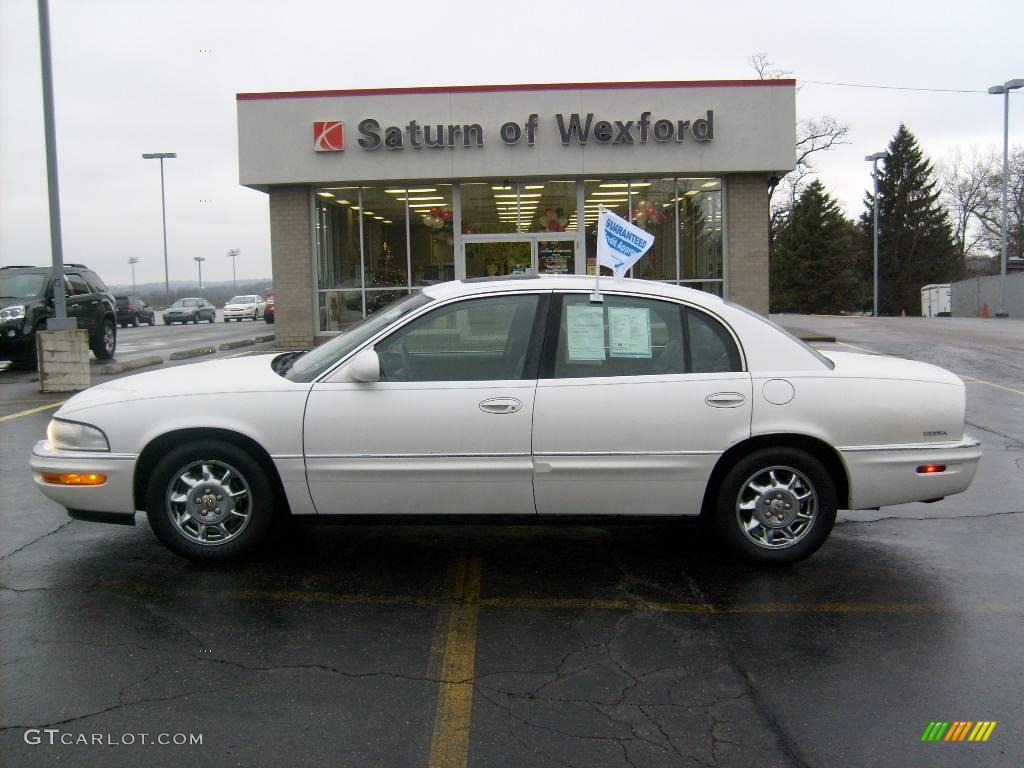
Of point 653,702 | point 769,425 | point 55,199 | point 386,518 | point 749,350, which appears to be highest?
point 55,199

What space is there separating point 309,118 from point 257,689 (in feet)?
56.1

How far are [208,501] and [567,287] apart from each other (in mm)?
2257

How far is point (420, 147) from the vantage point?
1922cm

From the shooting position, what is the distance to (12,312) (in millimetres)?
16000

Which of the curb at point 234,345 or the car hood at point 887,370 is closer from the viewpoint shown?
the car hood at point 887,370

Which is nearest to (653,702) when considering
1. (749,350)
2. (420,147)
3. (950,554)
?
(749,350)

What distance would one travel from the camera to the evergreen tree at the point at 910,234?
70875 mm

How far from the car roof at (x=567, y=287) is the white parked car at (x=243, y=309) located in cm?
4854

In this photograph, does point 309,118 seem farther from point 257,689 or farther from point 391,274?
point 257,689

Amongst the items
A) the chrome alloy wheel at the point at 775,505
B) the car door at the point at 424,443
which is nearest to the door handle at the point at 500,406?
the car door at the point at 424,443

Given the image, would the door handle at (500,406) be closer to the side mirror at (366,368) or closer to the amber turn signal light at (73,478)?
the side mirror at (366,368)

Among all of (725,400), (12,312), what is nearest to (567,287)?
(725,400)

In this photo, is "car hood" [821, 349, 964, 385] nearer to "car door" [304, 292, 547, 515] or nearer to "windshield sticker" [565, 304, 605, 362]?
"windshield sticker" [565, 304, 605, 362]

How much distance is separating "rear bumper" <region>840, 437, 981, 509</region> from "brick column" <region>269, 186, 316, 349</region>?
53.1ft
